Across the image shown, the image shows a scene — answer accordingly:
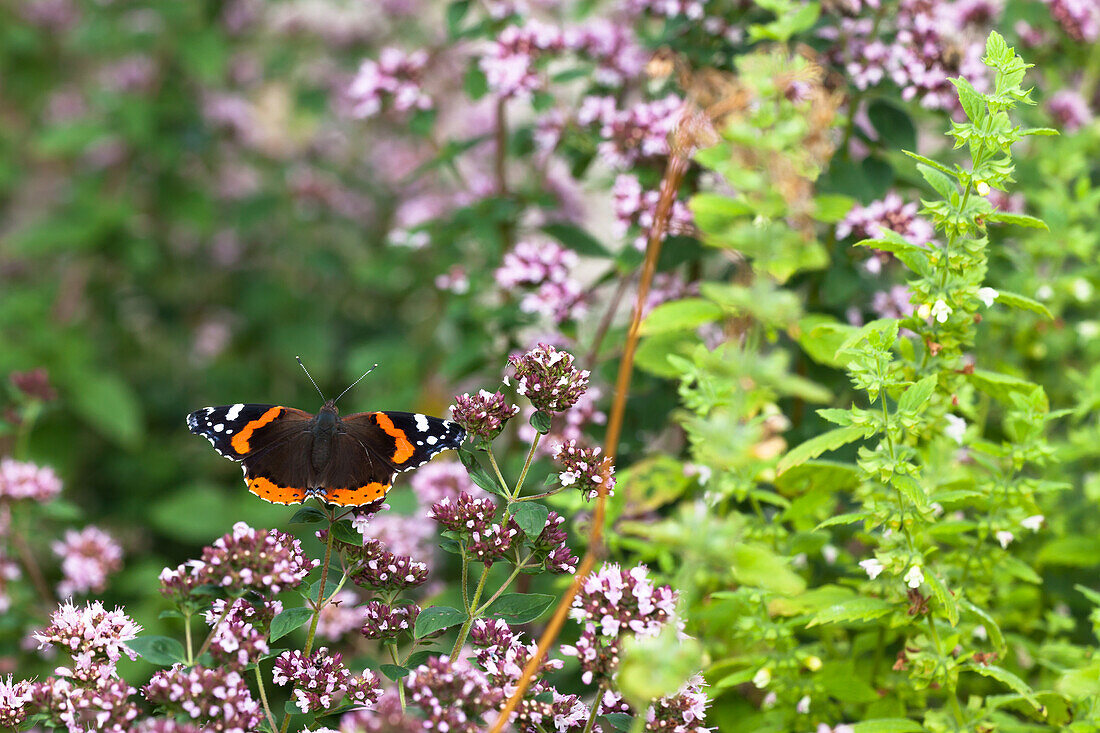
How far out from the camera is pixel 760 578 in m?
0.98

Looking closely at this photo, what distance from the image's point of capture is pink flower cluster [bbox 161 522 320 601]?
976mm

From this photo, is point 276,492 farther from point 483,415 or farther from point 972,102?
point 972,102

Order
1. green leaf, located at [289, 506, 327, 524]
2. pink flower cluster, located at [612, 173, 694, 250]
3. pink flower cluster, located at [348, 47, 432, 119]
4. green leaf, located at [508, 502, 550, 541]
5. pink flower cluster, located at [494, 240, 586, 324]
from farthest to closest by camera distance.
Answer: pink flower cluster, located at [348, 47, 432, 119] < pink flower cluster, located at [494, 240, 586, 324] < pink flower cluster, located at [612, 173, 694, 250] < green leaf, located at [289, 506, 327, 524] < green leaf, located at [508, 502, 550, 541]

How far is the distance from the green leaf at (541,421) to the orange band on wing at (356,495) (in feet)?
0.72

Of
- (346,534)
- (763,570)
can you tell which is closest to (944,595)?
(763,570)

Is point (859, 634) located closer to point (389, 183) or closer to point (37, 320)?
point (389, 183)

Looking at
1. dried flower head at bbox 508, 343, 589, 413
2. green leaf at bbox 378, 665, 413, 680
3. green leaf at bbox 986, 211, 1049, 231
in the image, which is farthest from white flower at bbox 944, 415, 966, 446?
green leaf at bbox 378, 665, 413, 680

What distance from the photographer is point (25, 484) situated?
5.53 feet

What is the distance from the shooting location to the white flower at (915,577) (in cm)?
111

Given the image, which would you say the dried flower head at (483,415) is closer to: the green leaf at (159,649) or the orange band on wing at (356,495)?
the orange band on wing at (356,495)

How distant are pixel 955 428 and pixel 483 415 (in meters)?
0.64

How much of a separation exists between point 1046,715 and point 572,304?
3.29 ft

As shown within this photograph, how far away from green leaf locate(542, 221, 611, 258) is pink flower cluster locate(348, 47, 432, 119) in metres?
0.40

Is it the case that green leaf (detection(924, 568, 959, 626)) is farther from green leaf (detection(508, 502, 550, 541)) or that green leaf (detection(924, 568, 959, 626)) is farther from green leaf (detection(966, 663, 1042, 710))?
green leaf (detection(508, 502, 550, 541))
